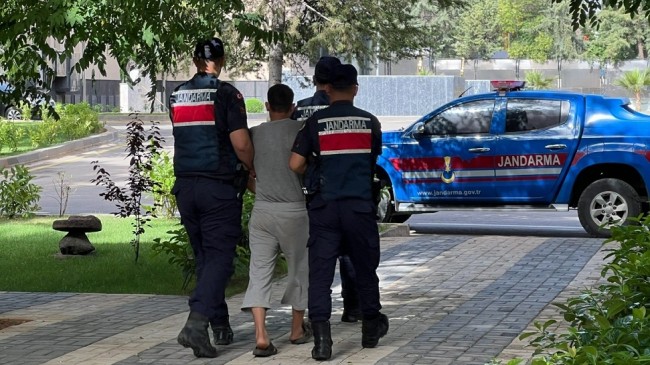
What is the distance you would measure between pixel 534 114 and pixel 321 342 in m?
8.20

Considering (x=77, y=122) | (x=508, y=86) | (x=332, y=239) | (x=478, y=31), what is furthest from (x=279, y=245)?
(x=478, y=31)

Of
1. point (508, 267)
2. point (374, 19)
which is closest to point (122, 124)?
point (374, 19)

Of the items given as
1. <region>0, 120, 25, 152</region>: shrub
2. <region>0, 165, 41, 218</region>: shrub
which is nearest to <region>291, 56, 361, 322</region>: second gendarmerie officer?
<region>0, 165, 41, 218</region>: shrub

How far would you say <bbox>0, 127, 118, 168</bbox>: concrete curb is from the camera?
29.4 metres

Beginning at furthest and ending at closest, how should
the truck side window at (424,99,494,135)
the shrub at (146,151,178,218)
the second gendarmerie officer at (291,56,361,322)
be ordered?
1. the shrub at (146,151,178,218)
2. the truck side window at (424,99,494,135)
3. the second gendarmerie officer at (291,56,361,322)

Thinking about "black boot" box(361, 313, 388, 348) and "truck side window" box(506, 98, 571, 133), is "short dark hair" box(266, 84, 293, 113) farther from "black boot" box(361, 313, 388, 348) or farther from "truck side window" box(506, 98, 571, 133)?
"truck side window" box(506, 98, 571, 133)

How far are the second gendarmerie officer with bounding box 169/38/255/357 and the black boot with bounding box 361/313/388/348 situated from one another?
934 millimetres

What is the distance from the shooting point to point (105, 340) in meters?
8.97

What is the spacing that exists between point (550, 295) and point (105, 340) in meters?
3.75

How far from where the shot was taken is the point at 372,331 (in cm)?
845

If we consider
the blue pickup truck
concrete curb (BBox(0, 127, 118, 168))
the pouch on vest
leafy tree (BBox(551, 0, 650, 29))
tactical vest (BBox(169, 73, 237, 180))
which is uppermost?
leafy tree (BBox(551, 0, 650, 29))

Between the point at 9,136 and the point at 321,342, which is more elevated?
the point at 321,342

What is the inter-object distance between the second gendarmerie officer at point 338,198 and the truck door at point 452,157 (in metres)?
7.49

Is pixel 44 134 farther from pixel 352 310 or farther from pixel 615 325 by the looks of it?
pixel 615 325
